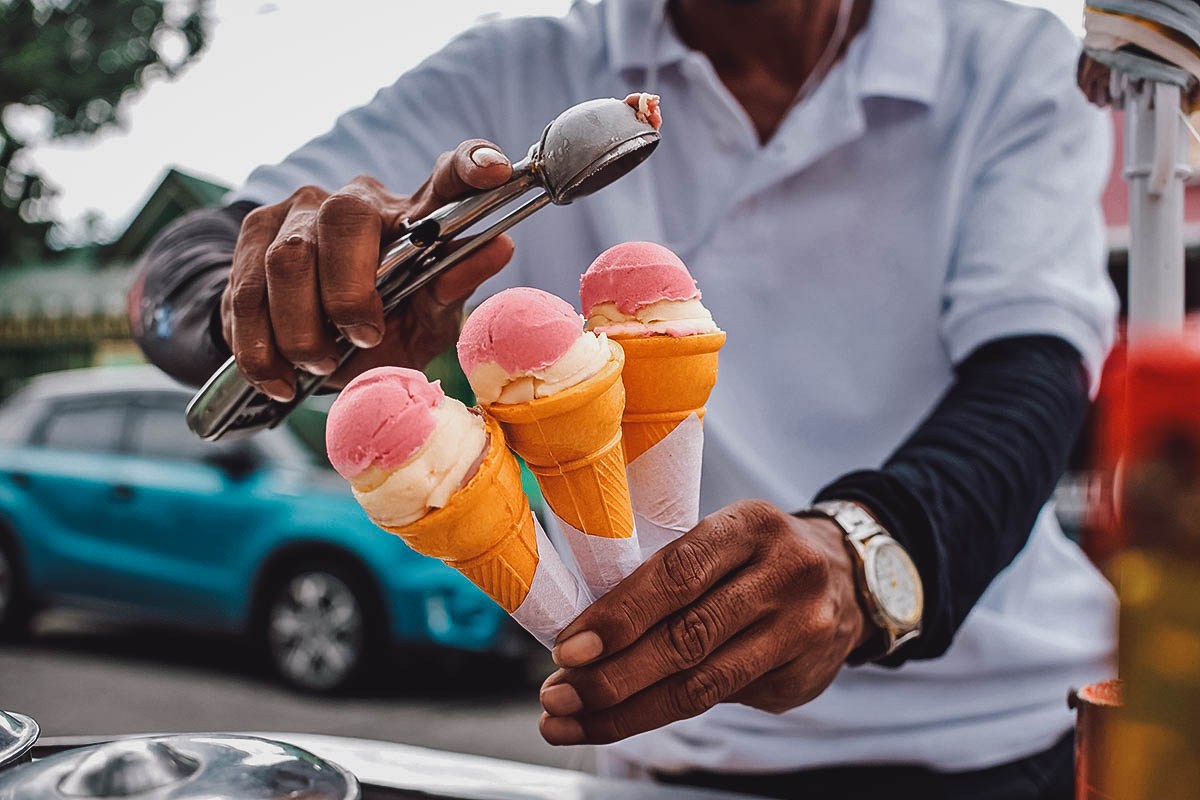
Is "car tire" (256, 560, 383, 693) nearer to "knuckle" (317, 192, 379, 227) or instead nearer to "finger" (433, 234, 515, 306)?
"finger" (433, 234, 515, 306)

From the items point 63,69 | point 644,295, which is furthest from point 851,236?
point 63,69

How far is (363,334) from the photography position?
802 millimetres

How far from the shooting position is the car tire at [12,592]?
5.70 m

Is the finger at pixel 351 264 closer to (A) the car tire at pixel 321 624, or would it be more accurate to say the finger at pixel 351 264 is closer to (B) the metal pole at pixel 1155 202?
(B) the metal pole at pixel 1155 202

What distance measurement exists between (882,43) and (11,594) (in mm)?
6101

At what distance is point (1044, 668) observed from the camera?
4.42 feet

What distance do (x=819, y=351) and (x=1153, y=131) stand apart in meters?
0.58

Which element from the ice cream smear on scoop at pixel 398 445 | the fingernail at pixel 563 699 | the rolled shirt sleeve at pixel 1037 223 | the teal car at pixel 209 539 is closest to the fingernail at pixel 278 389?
the ice cream smear on scoop at pixel 398 445

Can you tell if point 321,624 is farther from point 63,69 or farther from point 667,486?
point 63,69

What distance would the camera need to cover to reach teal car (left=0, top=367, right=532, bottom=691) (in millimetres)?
4793

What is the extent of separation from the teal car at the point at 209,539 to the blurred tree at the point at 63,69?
4.33 meters

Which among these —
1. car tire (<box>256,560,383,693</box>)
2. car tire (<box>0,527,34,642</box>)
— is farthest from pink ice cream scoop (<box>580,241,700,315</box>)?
car tire (<box>0,527,34,642</box>)

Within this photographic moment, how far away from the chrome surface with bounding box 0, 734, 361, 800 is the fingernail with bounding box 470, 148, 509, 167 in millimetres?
456

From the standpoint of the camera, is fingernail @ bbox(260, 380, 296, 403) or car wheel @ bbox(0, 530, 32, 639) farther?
car wheel @ bbox(0, 530, 32, 639)
